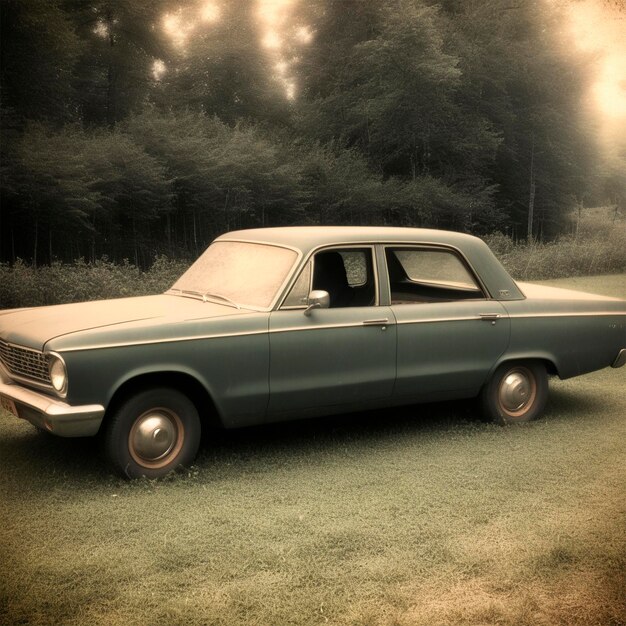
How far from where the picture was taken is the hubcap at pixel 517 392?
6.91 metres

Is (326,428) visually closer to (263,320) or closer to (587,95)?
(263,320)

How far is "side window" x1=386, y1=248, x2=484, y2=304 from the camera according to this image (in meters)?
6.88

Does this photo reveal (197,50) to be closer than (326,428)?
No

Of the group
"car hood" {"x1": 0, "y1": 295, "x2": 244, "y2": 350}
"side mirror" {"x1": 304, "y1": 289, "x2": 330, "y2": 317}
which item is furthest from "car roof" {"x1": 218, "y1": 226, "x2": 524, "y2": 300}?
"car hood" {"x1": 0, "y1": 295, "x2": 244, "y2": 350}

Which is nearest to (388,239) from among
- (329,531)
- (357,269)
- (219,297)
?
(357,269)

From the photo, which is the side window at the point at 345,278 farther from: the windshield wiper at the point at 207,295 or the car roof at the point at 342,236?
the windshield wiper at the point at 207,295

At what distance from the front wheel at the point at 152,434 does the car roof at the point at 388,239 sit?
1.43 meters

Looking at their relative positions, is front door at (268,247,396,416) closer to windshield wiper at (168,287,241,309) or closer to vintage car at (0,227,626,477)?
vintage car at (0,227,626,477)


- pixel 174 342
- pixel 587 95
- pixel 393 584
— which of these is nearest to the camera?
pixel 393 584

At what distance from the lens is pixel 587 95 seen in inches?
1959

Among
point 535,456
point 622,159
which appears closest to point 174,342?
point 535,456

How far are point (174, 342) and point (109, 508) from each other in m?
1.10

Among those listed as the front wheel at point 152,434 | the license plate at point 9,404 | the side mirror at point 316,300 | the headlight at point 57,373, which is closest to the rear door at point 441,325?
the side mirror at point 316,300

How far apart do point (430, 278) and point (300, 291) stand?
171cm
